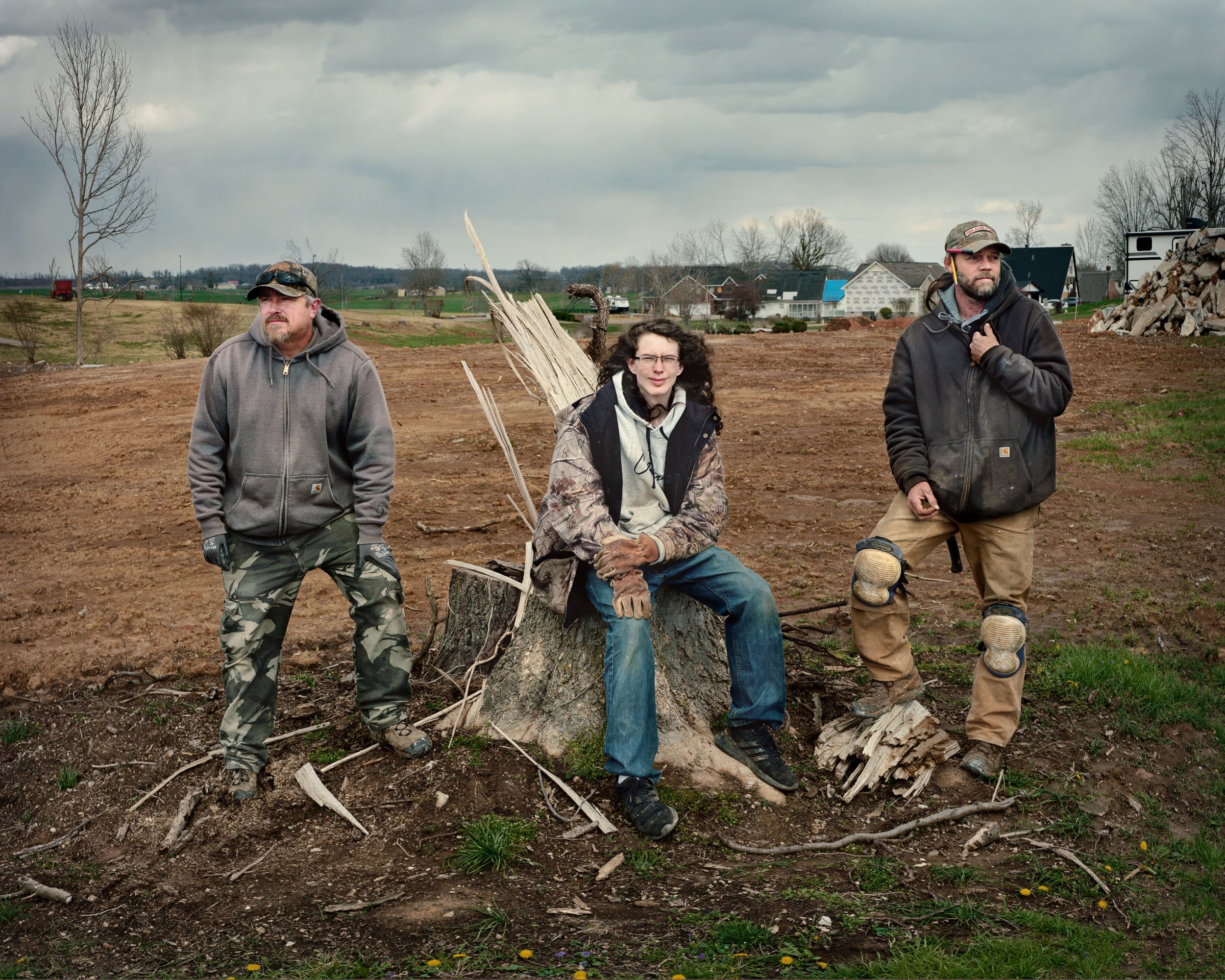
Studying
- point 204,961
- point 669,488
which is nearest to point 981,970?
point 669,488

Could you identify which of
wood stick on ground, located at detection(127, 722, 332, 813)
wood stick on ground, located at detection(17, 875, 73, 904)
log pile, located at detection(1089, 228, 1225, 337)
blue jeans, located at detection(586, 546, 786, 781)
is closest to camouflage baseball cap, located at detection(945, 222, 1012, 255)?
blue jeans, located at detection(586, 546, 786, 781)

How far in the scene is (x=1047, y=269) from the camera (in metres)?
63.1

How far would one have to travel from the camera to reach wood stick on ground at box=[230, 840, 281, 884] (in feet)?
11.5

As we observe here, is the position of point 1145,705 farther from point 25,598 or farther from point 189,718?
point 25,598

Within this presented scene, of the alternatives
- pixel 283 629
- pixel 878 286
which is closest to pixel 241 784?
pixel 283 629

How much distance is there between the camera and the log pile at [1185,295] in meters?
23.1

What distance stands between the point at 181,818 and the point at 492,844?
1261 mm

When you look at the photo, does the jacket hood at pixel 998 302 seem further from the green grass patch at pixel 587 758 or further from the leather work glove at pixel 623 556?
the green grass patch at pixel 587 758

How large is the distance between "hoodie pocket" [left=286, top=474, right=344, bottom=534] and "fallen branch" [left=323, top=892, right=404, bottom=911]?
1443 millimetres

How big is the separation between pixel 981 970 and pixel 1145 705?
232cm

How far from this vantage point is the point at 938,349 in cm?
412

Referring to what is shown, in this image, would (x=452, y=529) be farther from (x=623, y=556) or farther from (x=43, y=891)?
(x=43, y=891)

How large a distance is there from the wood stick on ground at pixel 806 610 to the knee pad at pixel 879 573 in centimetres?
104

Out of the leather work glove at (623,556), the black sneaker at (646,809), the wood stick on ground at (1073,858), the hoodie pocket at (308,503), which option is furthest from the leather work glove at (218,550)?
the wood stick on ground at (1073,858)
